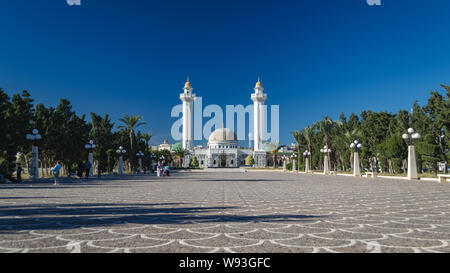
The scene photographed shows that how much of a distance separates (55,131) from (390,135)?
34.7 m

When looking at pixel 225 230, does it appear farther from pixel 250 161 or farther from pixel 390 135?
pixel 250 161

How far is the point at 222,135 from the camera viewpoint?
123m

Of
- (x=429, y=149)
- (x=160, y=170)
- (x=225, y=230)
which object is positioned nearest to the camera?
(x=225, y=230)

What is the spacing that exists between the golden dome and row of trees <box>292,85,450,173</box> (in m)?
65.8

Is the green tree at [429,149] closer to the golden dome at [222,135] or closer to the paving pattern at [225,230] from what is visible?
the paving pattern at [225,230]

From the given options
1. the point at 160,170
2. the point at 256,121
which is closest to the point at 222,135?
the point at 256,121

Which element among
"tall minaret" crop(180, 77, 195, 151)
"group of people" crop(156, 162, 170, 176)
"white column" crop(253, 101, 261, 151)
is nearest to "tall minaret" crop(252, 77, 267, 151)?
"white column" crop(253, 101, 261, 151)

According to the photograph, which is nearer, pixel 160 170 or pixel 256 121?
pixel 160 170

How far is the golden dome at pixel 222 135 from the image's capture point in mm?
122938

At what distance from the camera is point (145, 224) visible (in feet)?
19.9

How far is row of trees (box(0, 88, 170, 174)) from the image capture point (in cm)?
2539

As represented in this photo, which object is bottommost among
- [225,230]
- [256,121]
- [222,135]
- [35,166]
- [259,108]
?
[225,230]
